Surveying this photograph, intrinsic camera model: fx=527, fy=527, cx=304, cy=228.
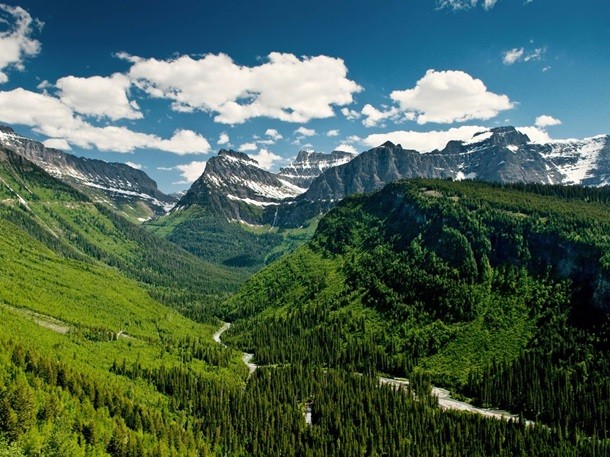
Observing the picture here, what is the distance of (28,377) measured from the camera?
14838cm

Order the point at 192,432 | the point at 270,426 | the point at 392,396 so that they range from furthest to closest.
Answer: the point at 392,396 < the point at 270,426 < the point at 192,432

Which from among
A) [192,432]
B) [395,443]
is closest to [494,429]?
[395,443]

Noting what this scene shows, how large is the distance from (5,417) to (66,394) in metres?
28.1

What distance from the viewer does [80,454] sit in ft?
401

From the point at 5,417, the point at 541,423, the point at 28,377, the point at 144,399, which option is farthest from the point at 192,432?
the point at 541,423

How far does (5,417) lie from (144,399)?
209 feet

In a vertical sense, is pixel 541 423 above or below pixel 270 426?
above

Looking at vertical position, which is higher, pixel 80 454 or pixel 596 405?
pixel 596 405

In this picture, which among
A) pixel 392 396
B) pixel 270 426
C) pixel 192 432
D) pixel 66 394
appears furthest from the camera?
pixel 392 396

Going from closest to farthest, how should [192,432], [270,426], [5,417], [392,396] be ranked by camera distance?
1. [5,417]
2. [192,432]
3. [270,426]
4. [392,396]

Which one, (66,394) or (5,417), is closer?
(5,417)

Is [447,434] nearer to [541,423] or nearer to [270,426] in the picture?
[541,423]

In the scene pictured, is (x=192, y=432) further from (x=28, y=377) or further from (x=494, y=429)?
(x=494, y=429)

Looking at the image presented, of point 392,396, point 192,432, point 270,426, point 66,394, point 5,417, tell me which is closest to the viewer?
point 5,417
